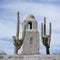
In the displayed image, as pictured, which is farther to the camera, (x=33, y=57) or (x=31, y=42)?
(x=31, y=42)

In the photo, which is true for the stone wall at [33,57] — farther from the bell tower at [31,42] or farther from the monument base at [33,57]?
the bell tower at [31,42]

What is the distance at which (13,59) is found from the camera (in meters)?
30.7

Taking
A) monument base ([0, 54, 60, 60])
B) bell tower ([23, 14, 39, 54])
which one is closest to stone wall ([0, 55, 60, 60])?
monument base ([0, 54, 60, 60])

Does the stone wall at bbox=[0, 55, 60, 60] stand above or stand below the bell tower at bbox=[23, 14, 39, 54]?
below

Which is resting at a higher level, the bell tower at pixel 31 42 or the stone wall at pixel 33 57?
the bell tower at pixel 31 42

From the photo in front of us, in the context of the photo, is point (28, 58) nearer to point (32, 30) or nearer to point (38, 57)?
point (38, 57)

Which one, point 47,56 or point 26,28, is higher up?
point 26,28

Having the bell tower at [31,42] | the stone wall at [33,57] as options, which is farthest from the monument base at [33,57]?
the bell tower at [31,42]

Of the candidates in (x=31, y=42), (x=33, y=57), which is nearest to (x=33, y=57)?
(x=33, y=57)

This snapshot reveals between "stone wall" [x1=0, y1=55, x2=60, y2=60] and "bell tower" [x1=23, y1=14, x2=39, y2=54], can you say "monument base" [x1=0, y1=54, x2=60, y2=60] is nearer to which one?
"stone wall" [x1=0, y1=55, x2=60, y2=60]

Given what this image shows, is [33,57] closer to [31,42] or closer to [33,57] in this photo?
[33,57]

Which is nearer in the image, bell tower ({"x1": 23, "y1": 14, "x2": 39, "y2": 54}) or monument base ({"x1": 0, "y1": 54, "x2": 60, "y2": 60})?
monument base ({"x1": 0, "y1": 54, "x2": 60, "y2": 60})

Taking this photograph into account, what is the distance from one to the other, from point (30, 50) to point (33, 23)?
2.90 metres

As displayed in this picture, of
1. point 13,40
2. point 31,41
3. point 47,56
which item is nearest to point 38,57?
point 47,56
